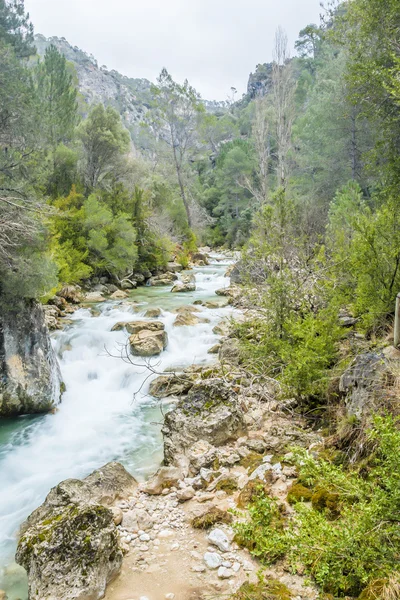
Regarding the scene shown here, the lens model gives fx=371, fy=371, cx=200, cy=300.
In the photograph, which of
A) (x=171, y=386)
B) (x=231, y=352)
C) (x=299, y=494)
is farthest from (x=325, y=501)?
(x=231, y=352)

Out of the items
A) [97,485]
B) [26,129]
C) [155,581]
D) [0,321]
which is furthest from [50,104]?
[155,581]

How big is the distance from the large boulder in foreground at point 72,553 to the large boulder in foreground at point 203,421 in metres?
1.67

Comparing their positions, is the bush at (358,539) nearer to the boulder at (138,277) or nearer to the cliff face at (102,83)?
the boulder at (138,277)

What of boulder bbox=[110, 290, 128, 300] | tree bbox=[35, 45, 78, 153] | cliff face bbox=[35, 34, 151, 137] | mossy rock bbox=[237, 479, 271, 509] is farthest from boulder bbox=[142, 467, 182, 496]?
cliff face bbox=[35, 34, 151, 137]

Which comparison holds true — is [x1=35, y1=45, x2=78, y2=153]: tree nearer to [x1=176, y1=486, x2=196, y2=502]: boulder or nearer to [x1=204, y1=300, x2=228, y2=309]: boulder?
A: [x1=204, y1=300, x2=228, y2=309]: boulder

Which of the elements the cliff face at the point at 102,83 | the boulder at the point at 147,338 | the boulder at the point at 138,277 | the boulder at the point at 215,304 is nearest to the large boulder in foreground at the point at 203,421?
the boulder at the point at 147,338

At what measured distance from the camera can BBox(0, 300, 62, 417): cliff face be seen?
6688 millimetres

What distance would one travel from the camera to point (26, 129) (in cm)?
872

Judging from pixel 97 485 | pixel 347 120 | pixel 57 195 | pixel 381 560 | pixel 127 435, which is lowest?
pixel 127 435

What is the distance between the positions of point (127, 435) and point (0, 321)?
3.14 metres

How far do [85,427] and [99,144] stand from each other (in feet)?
55.6

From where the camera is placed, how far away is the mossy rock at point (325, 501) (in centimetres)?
328

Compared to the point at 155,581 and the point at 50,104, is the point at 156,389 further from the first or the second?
the point at 50,104

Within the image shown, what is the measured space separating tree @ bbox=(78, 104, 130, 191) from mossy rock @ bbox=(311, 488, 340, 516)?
18568 millimetres
